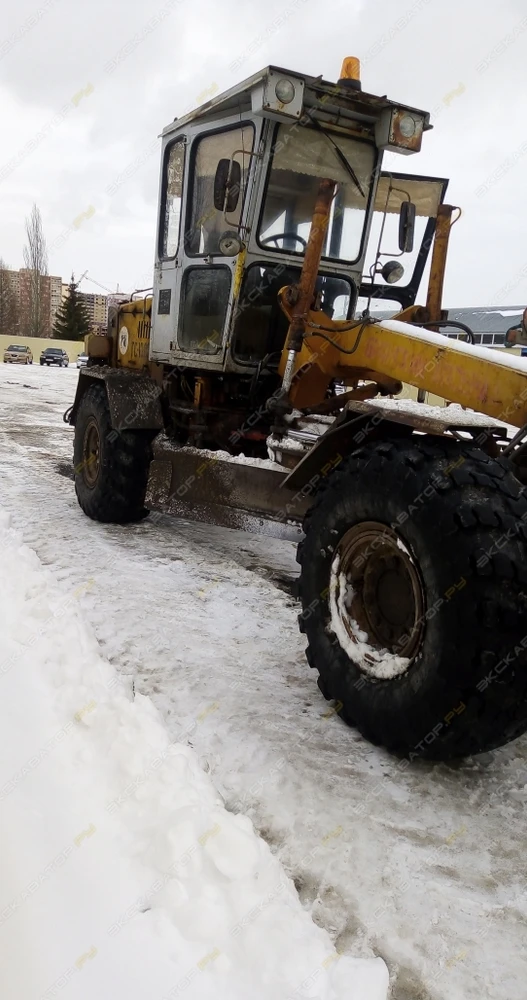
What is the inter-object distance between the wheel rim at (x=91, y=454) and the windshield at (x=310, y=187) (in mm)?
2341

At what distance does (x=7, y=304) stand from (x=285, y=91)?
65.7 metres

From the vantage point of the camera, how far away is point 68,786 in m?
2.43

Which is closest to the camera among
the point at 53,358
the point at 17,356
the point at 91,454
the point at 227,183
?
the point at 227,183

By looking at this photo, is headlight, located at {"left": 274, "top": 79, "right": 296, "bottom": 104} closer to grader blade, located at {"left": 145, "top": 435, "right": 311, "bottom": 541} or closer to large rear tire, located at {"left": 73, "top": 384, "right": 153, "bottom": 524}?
grader blade, located at {"left": 145, "top": 435, "right": 311, "bottom": 541}

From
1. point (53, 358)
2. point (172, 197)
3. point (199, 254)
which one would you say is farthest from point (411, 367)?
point (53, 358)

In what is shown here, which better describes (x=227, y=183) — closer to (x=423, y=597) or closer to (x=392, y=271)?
(x=392, y=271)

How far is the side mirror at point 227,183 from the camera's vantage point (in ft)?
13.5

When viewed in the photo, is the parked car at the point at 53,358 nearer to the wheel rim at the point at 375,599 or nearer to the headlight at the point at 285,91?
the headlight at the point at 285,91

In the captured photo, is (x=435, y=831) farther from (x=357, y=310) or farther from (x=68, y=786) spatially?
(x=357, y=310)

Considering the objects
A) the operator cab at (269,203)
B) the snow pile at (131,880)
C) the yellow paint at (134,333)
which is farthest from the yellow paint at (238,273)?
the snow pile at (131,880)

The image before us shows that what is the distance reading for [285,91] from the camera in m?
3.97

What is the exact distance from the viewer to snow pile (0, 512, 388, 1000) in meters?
1.77

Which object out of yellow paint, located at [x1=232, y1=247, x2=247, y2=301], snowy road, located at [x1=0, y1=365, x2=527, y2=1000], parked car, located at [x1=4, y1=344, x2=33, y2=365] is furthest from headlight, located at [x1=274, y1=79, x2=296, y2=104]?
parked car, located at [x1=4, y1=344, x2=33, y2=365]

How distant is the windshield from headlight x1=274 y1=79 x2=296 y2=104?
37cm
